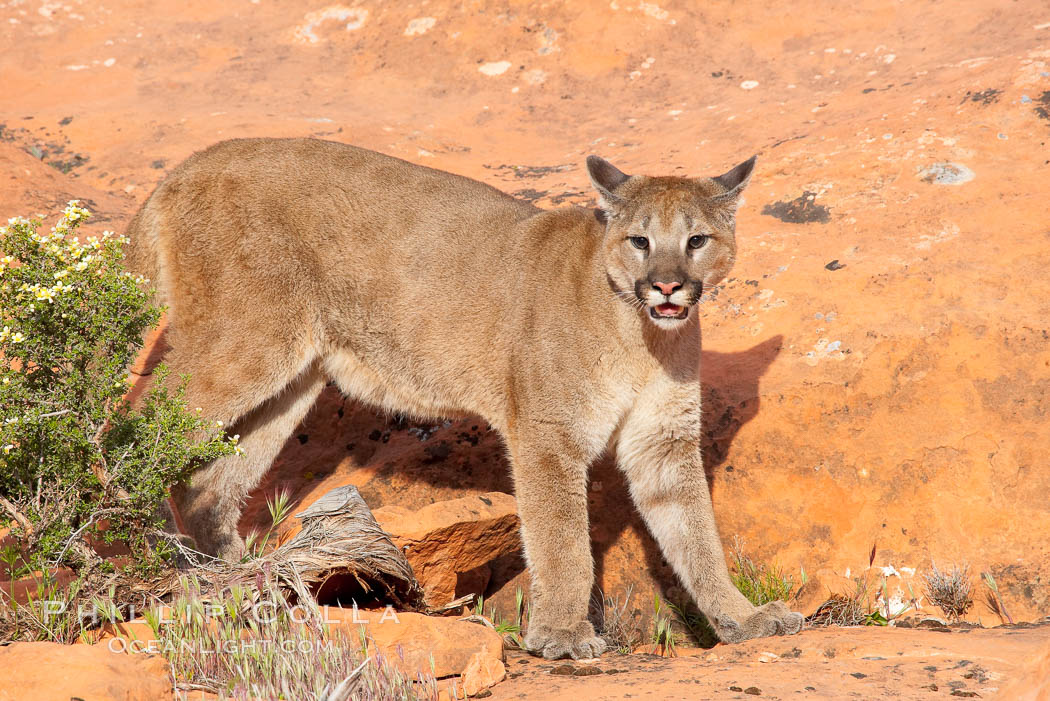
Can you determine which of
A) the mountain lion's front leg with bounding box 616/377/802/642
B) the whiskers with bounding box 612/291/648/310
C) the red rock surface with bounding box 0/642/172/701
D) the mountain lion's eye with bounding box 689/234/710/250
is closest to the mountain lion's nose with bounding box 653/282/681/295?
the whiskers with bounding box 612/291/648/310

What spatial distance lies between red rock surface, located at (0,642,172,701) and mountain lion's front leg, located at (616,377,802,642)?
2.55 metres

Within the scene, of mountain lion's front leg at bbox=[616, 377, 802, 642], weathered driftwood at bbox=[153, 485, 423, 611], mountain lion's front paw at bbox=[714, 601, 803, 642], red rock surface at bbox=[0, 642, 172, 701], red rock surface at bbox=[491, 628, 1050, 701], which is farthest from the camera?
mountain lion's front leg at bbox=[616, 377, 802, 642]

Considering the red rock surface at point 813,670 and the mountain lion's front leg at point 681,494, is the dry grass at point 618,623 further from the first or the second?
the red rock surface at point 813,670

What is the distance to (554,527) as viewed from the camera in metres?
4.69

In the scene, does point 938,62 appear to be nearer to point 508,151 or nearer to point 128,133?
point 508,151

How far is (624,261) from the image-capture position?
4699mm

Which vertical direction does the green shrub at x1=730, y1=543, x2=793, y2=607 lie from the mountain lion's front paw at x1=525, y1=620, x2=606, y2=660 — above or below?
below

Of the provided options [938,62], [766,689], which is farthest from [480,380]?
[938,62]

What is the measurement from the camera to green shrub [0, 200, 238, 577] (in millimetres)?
4004

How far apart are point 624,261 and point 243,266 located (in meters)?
2.13

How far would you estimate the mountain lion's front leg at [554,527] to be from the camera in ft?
15.1

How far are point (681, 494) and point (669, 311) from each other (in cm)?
111

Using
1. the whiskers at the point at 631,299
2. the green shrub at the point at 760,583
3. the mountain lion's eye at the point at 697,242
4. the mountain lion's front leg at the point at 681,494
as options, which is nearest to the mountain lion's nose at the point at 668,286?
the whiskers at the point at 631,299

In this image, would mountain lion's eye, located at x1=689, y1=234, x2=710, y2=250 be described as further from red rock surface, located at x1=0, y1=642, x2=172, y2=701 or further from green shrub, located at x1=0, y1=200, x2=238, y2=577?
red rock surface, located at x1=0, y1=642, x2=172, y2=701
